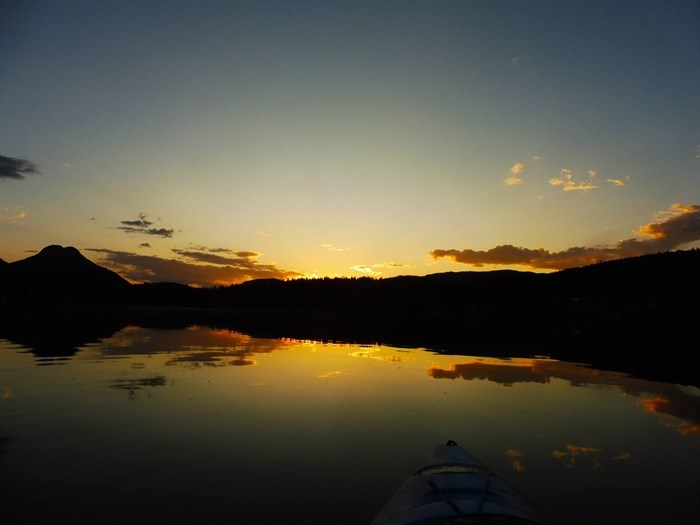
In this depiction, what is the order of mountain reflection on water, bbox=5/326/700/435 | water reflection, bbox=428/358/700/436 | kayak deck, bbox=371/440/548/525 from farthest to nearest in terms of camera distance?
mountain reflection on water, bbox=5/326/700/435
water reflection, bbox=428/358/700/436
kayak deck, bbox=371/440/548/525

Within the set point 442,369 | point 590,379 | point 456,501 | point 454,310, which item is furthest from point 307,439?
point 454,310

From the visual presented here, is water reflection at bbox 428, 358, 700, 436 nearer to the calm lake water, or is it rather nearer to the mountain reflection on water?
the mountain reflection on water

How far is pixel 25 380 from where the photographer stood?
61.5 ft

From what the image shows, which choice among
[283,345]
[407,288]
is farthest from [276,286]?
[283,345]

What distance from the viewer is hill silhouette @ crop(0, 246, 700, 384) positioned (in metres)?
42.6

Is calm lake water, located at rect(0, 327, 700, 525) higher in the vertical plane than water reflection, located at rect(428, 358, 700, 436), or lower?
lower

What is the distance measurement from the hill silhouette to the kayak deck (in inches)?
902

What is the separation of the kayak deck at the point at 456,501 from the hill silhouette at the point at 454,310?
22.9 meters

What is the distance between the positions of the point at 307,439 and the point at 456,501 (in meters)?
6.24

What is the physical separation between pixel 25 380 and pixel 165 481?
1330 centimetres

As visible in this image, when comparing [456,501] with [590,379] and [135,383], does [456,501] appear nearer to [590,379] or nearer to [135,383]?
[135,383]

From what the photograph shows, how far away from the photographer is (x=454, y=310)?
121875 millimetres

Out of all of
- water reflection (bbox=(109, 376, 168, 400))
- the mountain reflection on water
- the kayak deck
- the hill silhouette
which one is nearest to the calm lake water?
water reflection (bbox=(109, 376, 168, 400))

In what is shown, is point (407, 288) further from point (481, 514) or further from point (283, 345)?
point (481, 514)
